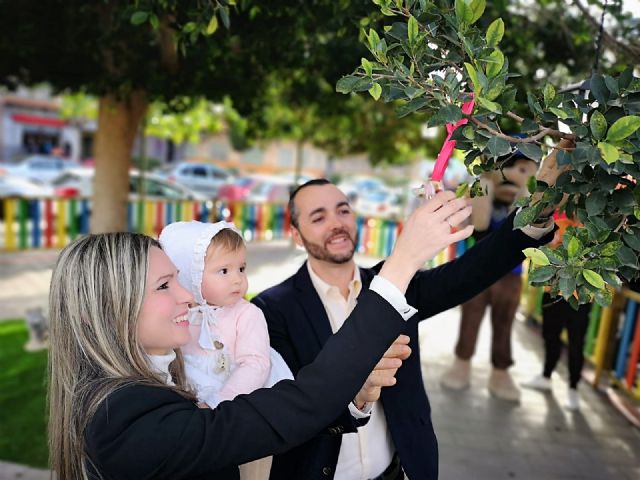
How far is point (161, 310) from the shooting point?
154 cm

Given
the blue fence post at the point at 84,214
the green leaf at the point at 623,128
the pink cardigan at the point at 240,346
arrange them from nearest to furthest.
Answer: the green leaf at the point at 623,128 → the pink cardigan at the point at 240,346 → the blue fence post at the point at 84,214

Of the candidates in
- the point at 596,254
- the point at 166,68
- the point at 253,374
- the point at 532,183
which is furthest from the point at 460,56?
the point at 166,68

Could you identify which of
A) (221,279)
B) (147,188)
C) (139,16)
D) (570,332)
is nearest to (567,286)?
(221,279)

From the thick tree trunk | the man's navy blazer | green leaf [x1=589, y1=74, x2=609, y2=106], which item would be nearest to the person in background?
the man's navy blazer

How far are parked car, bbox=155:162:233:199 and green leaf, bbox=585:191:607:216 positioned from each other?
2232 centimetres

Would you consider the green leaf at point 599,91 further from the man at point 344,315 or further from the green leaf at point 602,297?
the man at point 344,315

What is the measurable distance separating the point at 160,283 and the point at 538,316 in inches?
273

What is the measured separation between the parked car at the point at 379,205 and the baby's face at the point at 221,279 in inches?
598

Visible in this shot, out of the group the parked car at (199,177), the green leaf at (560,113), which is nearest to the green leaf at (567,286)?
the green leaf at (560,113)

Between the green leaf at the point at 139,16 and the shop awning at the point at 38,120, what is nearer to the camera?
the green leaf at the point at 139,16

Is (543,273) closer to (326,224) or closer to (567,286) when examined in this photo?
(567,286)

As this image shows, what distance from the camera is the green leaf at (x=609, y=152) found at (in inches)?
45.1

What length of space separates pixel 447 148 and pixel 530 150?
0.21 meters

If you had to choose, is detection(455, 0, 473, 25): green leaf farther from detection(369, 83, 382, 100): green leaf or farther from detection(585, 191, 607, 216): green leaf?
detection(585, 191, 607, 216): green leaf
